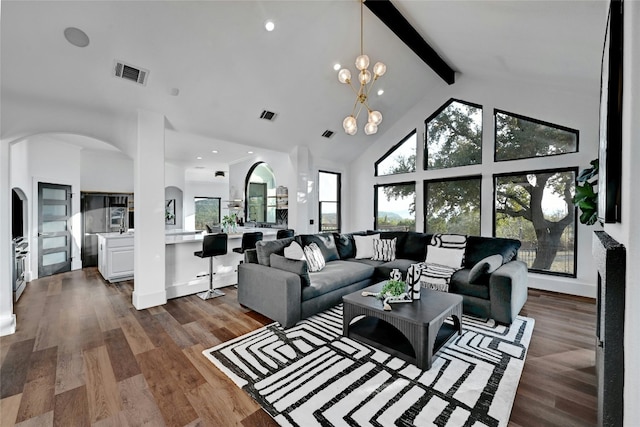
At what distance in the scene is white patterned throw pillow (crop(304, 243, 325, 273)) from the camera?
12.6 ft

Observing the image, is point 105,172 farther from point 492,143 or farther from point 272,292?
point 492,143

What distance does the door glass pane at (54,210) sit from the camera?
5346mm

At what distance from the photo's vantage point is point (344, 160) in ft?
23.3

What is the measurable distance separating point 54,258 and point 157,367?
5052 mm

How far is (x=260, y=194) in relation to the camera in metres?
7.55

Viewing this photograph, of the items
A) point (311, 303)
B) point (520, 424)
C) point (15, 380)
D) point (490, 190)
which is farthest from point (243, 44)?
point (490, 190)

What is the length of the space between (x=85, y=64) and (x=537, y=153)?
6.46 m

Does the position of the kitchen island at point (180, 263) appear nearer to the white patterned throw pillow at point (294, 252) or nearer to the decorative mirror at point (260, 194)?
the white patterned throw pillow at point (294, 252)

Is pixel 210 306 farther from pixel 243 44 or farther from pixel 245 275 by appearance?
pixel 243 44

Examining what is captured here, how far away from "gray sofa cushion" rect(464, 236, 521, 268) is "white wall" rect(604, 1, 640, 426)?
3.00m

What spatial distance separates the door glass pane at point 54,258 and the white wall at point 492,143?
649cm

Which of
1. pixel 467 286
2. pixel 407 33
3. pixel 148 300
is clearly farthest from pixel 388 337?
pixel 407 33

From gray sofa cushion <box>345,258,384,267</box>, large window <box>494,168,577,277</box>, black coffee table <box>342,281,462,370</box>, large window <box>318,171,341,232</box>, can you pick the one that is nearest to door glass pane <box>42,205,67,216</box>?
large window <box>318,171,341,232</box>

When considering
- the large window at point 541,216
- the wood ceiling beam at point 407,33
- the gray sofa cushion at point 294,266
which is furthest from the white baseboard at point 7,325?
the large window at point 541,216
